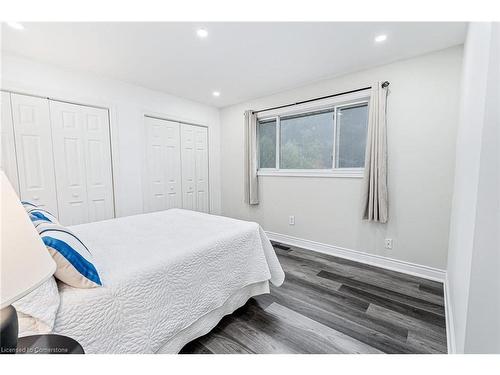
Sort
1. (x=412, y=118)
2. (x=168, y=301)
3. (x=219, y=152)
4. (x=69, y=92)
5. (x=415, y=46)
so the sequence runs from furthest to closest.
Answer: (x=219, y=152)
(x=69, y=92)
(x=412, y=118)
(x=415, y=46)
(x=168, y=301)

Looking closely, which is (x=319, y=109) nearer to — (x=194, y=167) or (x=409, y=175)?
(x=409, y=175)

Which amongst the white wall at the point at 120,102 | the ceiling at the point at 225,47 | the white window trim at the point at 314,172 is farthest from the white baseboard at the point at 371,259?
the white wall at the point at 120,102

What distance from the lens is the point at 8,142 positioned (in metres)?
2.17

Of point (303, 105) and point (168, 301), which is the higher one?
point (303, 105)

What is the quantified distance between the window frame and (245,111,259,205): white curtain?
124 millimetres

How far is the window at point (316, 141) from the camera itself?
9.15 feet

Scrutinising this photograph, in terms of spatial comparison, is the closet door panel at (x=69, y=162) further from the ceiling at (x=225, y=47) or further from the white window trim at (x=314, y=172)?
the white window trim at (x=314, y=172)

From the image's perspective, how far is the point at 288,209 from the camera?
134 inches

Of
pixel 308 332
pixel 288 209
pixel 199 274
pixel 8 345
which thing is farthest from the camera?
pixel 288 209

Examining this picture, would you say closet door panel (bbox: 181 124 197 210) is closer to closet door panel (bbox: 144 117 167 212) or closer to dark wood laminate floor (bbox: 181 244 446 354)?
closet door panel (bbox: 144 117 167 212)

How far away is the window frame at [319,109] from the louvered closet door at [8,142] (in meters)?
2.96

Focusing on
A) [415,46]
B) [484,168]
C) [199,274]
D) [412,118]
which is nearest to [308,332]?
[199,274]
